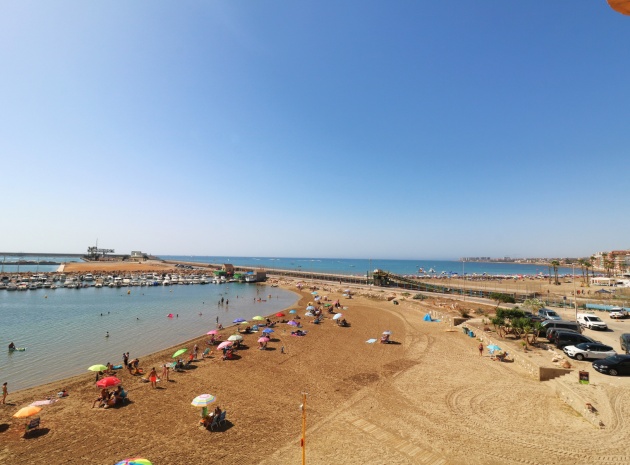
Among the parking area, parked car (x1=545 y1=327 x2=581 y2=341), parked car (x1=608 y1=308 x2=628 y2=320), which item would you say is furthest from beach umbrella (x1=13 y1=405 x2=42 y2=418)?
parked car (x1=608 y1=308 x2=628 y2=320)

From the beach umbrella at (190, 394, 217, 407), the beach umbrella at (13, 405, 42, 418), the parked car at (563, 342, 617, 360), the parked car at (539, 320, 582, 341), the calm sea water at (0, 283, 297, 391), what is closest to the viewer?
the beach umbrella at (13, 405, 42, 418)

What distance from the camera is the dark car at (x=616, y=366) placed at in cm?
1650

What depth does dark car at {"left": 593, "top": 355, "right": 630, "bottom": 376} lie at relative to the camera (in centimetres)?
1650

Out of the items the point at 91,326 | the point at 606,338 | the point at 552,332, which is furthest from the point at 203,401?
the point at 606,338

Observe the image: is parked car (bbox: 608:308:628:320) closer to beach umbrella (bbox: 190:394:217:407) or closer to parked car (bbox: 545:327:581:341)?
parked car (bbox: 545:327:581:341)

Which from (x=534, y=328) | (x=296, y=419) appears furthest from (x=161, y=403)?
(x=534, y=328)

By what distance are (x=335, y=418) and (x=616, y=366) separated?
16403 millimetres

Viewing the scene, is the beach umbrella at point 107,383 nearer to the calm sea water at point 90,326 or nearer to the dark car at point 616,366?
the calm sea water at point 90,326

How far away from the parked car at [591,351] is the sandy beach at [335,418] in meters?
4.02

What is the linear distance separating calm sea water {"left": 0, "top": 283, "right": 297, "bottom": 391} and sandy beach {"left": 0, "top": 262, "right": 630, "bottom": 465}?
4376mm

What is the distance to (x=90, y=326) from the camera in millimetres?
33812

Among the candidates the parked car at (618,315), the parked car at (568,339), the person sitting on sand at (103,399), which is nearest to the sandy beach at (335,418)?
the person sitting on sand at (103,399)

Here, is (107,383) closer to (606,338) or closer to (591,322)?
(606,338)

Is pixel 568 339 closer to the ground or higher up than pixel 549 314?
closer to the ground
